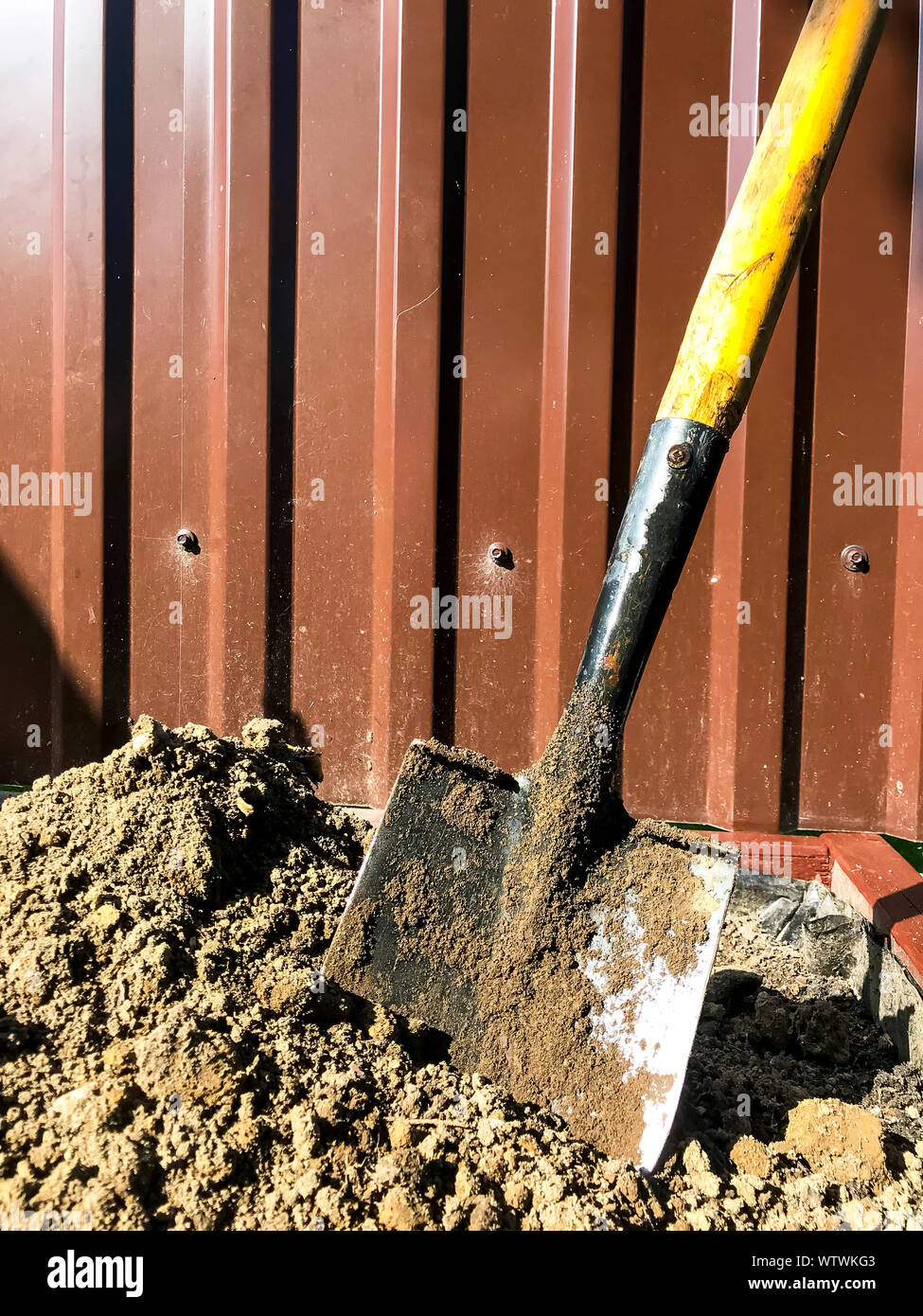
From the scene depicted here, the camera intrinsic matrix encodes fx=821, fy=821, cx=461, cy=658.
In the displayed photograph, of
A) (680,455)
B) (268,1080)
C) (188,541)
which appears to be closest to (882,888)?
(680,455)

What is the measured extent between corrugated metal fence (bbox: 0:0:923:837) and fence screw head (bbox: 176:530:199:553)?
0.01 meters

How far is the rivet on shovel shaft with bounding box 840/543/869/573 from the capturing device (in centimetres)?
267

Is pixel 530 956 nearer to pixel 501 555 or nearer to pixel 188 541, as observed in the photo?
pixel 501 555

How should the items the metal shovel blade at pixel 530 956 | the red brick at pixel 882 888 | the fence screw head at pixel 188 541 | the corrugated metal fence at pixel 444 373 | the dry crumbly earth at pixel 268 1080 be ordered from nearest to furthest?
the dry crumbly earth at pixel 268 1080
the metal shovel blade at pixel 530 956
the red brick at pixel 882 888
the corrugated metal fence at pixel 444 373
the fence screw head at pixel 188 541

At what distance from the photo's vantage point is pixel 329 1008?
4.67ft

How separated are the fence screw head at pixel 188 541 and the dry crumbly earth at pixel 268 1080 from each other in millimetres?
1201

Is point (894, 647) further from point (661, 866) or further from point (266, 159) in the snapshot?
point (266, 159)

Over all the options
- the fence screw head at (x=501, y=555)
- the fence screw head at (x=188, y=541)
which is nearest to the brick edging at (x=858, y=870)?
the fence screw head at (x=501, y=555)

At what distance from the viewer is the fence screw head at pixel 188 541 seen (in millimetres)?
2885

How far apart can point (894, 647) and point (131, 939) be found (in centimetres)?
242

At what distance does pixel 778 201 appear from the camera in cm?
152

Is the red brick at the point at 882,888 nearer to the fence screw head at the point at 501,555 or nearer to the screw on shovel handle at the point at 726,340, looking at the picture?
the screw on shovel handle at the point at 726,340

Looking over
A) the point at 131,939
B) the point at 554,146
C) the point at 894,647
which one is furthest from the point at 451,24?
the point at 131,939

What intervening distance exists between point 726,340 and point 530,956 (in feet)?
3.95
